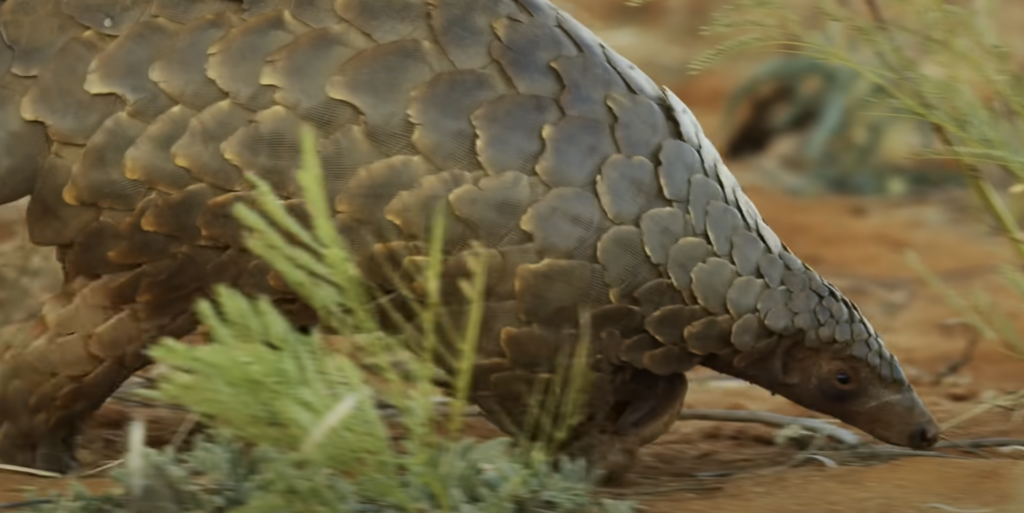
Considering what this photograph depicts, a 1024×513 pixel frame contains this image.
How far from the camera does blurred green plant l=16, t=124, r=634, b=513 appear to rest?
2391mm

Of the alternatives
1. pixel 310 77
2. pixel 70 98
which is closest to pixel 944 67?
pixel 310 77

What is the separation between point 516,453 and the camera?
2934 millimetres

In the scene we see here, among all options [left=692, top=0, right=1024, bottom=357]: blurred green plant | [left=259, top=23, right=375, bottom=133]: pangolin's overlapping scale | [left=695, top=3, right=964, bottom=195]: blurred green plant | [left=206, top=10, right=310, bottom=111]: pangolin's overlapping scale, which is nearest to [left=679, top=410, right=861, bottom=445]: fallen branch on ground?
[left=692, top=0, right=1024, bottom=357]: blurred green plant

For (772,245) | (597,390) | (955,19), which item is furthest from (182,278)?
(955,19)

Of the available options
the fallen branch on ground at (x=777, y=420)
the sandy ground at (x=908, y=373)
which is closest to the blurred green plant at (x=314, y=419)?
the sandy ground at (x=908, y=373)

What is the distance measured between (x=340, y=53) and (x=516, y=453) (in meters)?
0.91

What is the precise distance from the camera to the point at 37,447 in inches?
132

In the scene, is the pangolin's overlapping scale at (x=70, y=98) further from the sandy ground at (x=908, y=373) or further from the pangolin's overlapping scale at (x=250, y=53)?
the sandy ground at (x=908, y=373)

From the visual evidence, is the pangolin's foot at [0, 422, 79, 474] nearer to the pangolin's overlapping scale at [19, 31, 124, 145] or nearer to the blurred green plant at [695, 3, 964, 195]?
the pangolin's overlapping scale at [19, 31, 124, 145]

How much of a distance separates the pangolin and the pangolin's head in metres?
0.07

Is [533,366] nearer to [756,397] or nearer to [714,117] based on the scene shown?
[756,397]

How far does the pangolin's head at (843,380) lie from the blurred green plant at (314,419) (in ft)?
1.92

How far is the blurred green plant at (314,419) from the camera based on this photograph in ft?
7.84

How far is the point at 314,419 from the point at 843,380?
149 centimetres
